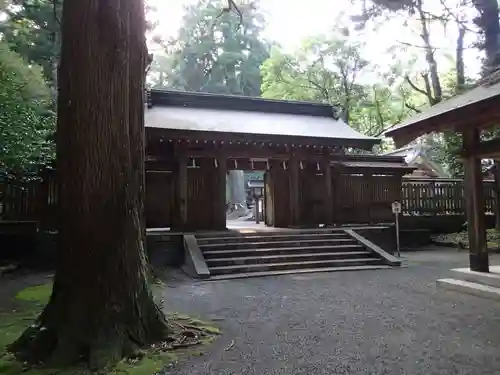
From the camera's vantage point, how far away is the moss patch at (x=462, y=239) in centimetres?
1245

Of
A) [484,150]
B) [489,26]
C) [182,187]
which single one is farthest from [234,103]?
[484,150]

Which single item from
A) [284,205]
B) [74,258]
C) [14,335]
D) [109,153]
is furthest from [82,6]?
[284,205]

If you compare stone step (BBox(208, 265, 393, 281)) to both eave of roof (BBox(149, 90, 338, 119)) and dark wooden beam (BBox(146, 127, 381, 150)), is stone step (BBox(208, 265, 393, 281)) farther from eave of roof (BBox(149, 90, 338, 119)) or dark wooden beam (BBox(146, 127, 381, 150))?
eave of roof (BBox(149, 90, 338, 119))

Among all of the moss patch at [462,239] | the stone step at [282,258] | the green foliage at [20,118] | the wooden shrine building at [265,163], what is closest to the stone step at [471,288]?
the stone step at [282,258]

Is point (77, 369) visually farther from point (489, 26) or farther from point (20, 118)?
point (489, 26)

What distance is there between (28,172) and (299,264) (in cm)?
700

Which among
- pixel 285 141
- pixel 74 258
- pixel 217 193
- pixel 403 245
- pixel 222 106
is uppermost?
pixel 222 106

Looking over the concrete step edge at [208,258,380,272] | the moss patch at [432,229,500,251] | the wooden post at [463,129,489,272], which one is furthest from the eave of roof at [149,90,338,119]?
the wooden post at [463,129,489,272]

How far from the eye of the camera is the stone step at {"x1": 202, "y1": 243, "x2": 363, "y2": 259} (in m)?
9.52

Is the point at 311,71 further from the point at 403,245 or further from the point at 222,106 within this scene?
the point at 403,245

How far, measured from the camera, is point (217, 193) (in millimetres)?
12094

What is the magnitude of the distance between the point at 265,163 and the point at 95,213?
10584mm

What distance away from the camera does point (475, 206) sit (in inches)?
267

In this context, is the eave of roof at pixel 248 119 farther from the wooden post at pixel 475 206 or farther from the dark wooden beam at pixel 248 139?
the wooden post at pixel 475 206
